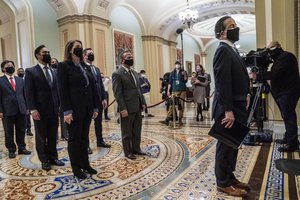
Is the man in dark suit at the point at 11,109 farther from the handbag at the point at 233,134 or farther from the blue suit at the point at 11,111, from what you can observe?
the handbag at the point at 233,134

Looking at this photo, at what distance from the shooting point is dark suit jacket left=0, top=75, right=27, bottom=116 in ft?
13.7

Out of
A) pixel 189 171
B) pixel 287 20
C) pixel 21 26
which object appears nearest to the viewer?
pixel 189 171

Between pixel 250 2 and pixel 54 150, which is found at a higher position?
pixel 250 2

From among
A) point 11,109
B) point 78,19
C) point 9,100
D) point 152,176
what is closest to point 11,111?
point 11,109

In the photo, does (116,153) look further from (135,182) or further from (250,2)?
(250,2)

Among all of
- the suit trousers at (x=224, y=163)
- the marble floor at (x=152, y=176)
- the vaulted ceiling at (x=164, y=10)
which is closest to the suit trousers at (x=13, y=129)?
the marble floor at (x=152, y=176)

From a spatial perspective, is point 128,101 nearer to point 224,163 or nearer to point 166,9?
point 224,163

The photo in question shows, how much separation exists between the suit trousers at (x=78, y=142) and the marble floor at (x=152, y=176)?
0.20m

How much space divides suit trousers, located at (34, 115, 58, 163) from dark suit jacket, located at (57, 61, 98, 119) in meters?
0.76

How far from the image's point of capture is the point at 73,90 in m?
2.95

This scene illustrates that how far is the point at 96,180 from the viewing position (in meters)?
2.96

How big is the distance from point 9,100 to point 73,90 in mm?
1855

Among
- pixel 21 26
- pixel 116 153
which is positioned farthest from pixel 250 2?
pixel 116 153

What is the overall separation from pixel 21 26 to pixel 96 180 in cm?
747
